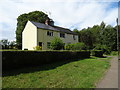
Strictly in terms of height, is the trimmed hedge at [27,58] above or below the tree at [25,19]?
below

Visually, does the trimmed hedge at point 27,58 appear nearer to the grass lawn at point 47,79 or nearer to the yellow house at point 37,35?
the grass lawn at point 47,79

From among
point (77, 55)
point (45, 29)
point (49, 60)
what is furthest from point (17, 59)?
point (45, 29)

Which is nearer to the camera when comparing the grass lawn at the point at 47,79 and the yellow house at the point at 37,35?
the grass lawn at the point at 47,79

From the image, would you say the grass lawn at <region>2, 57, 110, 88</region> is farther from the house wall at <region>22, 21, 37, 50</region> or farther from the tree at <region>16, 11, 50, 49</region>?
the tree at <region>16, 11, 50, 49</region>

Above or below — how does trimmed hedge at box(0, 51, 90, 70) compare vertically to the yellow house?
below

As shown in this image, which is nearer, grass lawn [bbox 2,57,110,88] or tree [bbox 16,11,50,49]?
grass lawn [bbox 2,57,110,88]

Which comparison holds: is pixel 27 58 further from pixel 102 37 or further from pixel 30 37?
pixel 102 37

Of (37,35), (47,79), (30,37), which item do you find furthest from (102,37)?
(47,79)

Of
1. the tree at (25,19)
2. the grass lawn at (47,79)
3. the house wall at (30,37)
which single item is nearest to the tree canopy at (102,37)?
the house wall at (30,37)

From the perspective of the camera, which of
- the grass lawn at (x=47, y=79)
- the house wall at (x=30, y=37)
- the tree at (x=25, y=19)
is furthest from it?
the tree at (x=25, y=19)

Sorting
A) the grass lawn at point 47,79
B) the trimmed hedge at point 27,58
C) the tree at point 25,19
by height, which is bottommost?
the grass lawn at point 47,79

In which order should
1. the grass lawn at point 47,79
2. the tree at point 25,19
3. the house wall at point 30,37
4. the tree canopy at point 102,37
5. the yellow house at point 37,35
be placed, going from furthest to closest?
the tree canopy at point 102,37, the tree at point 25,19, the house wall at point 30,37, the yellow house at point 37,35, the grass lawn at point 47,79

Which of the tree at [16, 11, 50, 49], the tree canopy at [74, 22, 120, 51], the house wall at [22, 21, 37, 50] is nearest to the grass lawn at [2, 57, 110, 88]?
the house wall at [22, 21, 37, 50]

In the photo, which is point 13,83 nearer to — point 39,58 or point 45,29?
point 39,58
